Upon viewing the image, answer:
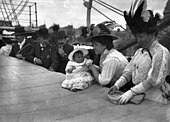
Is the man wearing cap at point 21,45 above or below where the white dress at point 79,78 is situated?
below

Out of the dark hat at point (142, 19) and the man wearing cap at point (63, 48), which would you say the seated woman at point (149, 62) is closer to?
the dark hat at point (142, 19)

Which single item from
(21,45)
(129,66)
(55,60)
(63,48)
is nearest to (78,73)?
(129,66)

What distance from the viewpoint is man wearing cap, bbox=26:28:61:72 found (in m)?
3.73

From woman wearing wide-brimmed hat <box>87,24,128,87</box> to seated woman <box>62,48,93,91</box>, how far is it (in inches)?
3.8

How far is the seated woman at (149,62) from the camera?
148 cm

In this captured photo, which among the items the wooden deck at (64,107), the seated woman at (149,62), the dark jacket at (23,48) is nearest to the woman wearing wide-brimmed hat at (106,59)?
the wooden deck at (64,107)

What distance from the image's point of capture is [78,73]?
220cm

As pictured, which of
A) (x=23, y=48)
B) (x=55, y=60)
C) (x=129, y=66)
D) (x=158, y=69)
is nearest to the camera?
(x=158, y=69)

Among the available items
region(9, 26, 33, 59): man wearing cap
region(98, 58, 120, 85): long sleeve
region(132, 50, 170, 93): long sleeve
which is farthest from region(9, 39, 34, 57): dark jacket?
region(132, 50, 170, 93): long sleeve

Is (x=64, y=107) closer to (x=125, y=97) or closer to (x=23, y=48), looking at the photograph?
(x=125, y=97)

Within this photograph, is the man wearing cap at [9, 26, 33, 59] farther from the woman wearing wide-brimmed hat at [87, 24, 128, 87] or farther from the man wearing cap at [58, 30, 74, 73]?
the woman wearing wide-brimmed hat at [87, 24, 128, 87]

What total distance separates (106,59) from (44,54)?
6.87 feet

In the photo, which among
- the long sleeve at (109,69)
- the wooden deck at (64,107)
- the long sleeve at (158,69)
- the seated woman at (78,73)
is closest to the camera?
the wooden deck at (64,107)

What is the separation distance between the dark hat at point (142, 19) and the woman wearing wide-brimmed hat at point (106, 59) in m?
0.46
